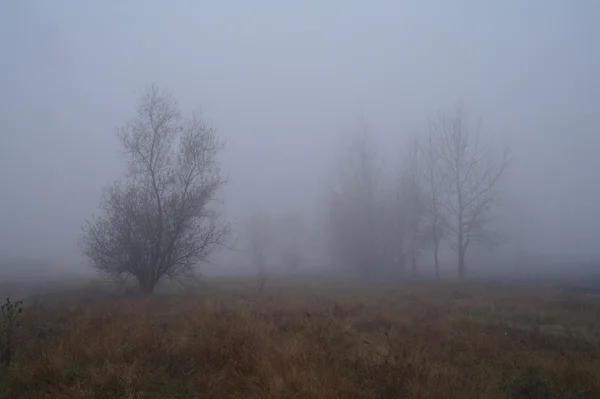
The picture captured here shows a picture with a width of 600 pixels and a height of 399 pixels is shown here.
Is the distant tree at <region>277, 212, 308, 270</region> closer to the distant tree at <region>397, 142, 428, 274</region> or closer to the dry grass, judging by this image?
the distant tree at <region>397, 142, 428, 274</region>

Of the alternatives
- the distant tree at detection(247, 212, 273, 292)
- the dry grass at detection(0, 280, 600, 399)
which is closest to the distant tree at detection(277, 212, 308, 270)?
the distant tree at detection(247, 212, 273, 292)

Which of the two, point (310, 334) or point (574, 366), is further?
point (310, 334)

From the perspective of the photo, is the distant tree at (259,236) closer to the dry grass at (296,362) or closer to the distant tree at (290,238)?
the distant tree at (290,238)

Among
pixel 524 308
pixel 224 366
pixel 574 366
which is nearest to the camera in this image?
pixel 224 366

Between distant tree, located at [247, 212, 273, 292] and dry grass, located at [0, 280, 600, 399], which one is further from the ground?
distant tree, located at [247, 212, 273, 292]

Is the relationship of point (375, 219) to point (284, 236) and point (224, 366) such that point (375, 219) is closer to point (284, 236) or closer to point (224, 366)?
point (284, 236)

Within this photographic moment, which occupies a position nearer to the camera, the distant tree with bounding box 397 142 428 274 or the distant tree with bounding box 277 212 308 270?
the distant tree with bounding box 397 142 428 274

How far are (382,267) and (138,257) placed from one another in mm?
26045

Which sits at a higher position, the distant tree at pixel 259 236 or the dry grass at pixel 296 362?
the distant tree at pixel 259 236

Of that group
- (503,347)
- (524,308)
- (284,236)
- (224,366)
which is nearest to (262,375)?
(224,366)

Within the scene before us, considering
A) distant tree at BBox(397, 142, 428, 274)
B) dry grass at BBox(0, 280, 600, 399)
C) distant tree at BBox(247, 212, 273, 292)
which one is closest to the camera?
dry grass at BBox(0, 280, 600, 399)

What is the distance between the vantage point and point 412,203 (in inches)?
1410

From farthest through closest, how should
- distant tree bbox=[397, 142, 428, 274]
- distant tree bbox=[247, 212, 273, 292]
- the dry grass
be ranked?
distant tree bbox=[247, 212, 273, 292], distant tree bbox=[397, 142, 428, 274], the dry grass

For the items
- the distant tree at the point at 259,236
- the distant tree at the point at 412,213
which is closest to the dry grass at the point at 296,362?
the distant tree at the point at 412,213
